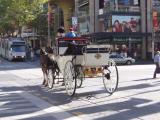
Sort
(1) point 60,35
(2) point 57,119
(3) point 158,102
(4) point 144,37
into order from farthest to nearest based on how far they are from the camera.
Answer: (4) point 144,37 → (1) point 60,35 → (3) point 158,102 → (2) point 57,119

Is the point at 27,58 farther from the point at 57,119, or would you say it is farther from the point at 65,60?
the point at 57,119

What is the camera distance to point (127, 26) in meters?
61.0

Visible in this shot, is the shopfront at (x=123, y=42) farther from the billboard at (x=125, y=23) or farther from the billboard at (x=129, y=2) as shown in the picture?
the billboard at (x=129, y=2)

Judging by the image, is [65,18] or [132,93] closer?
[132,93]

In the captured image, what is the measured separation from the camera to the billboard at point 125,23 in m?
59.9

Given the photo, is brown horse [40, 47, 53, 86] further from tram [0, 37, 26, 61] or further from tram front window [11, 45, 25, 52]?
tram front window [11, 45, 25, 52]

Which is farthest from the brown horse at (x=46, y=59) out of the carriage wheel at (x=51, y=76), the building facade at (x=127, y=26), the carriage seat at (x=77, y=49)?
the building facade at (x=127, y=26)

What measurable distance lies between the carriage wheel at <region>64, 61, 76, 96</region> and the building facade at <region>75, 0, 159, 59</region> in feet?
141

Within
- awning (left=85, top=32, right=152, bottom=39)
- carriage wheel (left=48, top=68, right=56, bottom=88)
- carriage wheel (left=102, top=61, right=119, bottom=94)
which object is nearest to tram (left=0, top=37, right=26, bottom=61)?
awning (left=85, top=32, right=152, bottom=39)

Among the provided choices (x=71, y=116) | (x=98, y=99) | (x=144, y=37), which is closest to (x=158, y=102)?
(x=98, y=99)

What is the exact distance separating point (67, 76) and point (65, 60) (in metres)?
1.00

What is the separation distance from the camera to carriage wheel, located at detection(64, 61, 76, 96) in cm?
1498

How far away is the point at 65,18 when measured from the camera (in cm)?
8081

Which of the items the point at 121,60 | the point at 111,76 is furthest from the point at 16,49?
the point at 111,76
